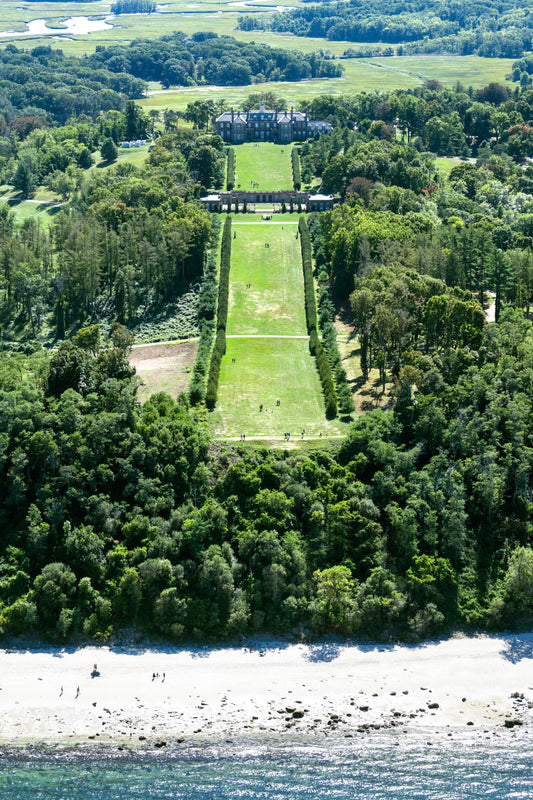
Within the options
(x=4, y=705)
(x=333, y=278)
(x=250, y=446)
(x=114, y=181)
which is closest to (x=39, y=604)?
(x=4, y=705)

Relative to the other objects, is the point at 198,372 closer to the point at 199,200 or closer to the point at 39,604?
the point at 39,604

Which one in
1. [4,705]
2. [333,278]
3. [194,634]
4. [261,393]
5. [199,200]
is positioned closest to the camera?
[4,705]

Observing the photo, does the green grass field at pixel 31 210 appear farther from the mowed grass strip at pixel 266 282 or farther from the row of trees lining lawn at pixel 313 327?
the row of trees lining lawn at pixel 313 327

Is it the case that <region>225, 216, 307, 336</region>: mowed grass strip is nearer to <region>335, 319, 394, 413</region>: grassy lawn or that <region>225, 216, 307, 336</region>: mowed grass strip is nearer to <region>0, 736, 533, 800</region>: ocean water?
<region>335, 319, 394, 413</region>: grassy lawn

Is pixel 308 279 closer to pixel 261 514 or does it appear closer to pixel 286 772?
pixel 261 514

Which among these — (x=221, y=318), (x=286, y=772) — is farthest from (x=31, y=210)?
(x=286, y=772)

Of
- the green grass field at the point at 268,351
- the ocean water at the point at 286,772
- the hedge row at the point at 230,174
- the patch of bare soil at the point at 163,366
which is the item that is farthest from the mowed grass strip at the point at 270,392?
the hedge row at the point at 230,174
